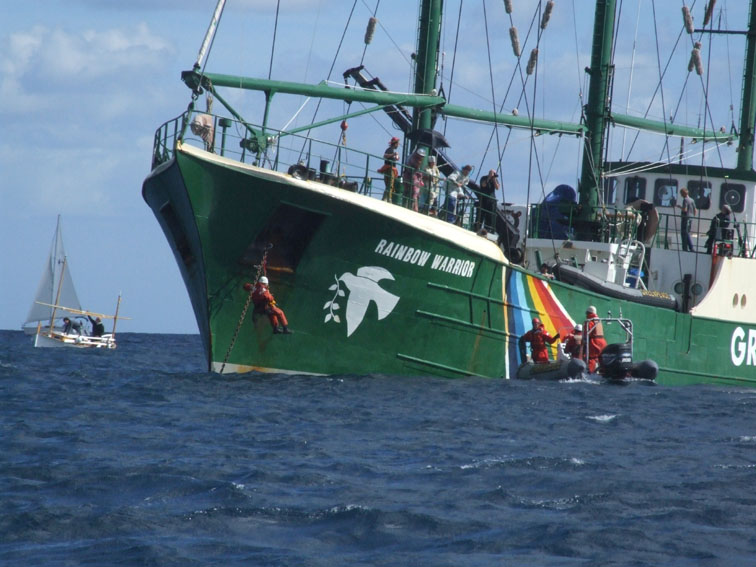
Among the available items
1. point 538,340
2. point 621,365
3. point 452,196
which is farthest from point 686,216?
point 452,196

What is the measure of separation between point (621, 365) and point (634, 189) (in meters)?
7.60

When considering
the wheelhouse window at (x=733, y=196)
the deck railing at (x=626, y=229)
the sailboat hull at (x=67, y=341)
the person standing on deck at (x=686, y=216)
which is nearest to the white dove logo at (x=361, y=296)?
the deck railing at (x=626, y=229)

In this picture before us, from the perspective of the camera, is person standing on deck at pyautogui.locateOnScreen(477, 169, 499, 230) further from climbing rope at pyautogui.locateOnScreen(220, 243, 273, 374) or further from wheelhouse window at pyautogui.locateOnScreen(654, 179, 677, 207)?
wheelhouse window at pyautogui.locateOnScreen(654, 179, 677, 207)

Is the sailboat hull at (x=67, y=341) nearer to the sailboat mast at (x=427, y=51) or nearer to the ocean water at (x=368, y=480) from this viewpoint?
the sailboat mast at (x=427, y=51)

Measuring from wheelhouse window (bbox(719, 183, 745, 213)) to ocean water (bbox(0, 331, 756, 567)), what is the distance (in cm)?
1051

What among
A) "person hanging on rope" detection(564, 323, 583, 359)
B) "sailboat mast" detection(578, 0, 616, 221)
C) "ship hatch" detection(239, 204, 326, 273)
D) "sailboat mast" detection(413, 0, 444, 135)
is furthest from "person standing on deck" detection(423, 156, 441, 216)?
"sailboat mast" detection(578, 0, 616, 221)

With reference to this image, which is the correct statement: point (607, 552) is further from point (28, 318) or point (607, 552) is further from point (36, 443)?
point (28, 318)

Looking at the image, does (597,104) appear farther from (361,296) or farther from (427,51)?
(361,296)

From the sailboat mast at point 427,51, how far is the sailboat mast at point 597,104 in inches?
135

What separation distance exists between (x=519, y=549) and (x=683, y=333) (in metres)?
15.6

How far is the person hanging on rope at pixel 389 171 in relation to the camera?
18.1 m

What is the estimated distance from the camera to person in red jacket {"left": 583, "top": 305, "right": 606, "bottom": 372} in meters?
19.8

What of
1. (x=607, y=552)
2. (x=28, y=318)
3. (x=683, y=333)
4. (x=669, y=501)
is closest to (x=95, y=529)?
(x=607, y=552)

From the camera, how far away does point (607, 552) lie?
24.8 ft
